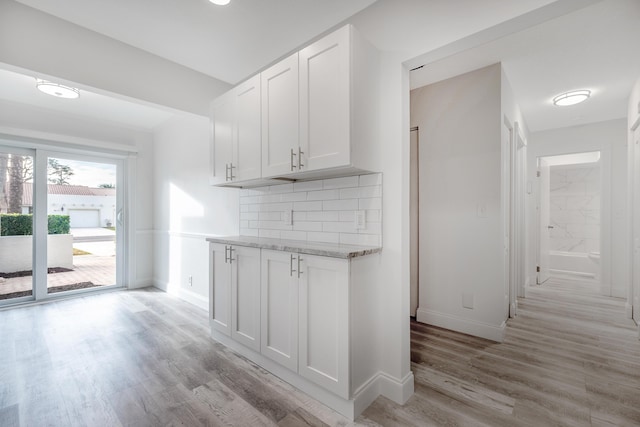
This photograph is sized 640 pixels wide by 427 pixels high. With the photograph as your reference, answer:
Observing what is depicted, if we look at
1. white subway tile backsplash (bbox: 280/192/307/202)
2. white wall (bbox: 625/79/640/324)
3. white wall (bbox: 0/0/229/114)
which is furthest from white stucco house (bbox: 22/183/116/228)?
white wall (bbox: 625/79/640/324)

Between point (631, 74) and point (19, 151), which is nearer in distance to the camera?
point (631, 74)

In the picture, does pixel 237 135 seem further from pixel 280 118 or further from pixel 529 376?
pixel 529 376

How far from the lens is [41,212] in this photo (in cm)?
381

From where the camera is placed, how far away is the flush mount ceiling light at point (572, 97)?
333cm

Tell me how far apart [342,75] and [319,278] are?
124 cm

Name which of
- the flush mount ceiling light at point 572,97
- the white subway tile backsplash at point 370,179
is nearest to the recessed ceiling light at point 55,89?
the white subway tile backsplash at point 370,179

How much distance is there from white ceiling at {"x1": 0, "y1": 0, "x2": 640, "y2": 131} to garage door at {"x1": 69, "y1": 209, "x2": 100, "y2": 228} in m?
1.58

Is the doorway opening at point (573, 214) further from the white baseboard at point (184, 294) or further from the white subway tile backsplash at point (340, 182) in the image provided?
the white baseboard at point (184, 294)

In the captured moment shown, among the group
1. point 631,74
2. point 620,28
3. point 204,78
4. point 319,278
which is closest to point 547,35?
point 620,28

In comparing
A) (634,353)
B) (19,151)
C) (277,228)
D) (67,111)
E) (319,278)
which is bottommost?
(634,353)

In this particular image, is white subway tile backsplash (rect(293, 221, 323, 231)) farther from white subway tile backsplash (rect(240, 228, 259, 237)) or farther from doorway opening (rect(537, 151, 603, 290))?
doorway opening (rect(537, 151, 603, 290))

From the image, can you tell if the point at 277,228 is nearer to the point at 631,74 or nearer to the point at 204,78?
the point at 204,78

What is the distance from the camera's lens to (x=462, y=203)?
292cm

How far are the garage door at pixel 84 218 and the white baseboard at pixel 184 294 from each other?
1284 mm
